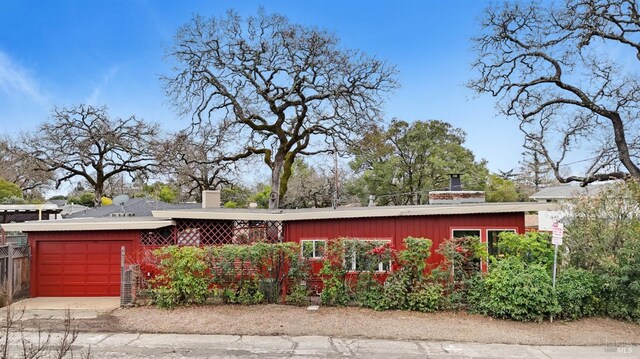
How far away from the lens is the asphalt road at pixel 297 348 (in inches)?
289

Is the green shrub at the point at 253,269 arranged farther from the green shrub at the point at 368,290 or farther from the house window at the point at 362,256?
the green shrub at the point at 368,290

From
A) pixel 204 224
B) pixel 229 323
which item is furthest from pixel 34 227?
pixel 229 323

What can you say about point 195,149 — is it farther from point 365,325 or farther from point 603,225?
point 603,225

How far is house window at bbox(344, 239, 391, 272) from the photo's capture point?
34.1ft

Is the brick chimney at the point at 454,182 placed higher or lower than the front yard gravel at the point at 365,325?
higher

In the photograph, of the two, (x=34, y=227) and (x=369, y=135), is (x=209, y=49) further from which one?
(x=34, y=227)

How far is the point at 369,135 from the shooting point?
24.0 m

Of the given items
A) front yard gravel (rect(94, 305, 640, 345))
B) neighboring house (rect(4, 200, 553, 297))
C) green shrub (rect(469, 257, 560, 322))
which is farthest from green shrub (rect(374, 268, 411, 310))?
green shrub (rect(469, 257, 560, 322))

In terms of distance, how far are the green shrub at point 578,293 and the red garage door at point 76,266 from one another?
11.6m

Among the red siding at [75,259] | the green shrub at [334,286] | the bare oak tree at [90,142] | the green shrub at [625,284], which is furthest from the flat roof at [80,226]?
the bare oak tree at [90,142]

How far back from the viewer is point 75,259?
12.5 meters

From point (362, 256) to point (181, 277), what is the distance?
455 centimetres

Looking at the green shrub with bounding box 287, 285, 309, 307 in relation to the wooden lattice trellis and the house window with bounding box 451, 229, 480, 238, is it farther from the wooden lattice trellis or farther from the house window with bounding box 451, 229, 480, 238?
the house window with bounding box 451, 229, 480, 238

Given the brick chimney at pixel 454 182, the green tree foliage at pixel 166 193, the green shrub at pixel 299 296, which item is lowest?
the green shrub at pixel 299 296
